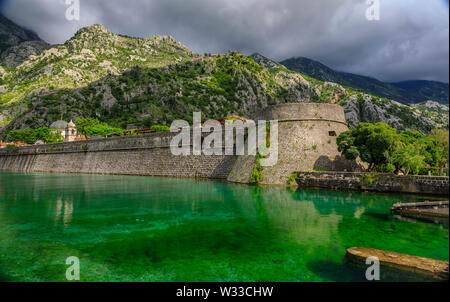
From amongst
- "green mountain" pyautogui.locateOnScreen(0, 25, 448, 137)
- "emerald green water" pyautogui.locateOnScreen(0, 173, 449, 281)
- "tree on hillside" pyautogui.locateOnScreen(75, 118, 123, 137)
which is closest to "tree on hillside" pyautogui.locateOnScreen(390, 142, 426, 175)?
"emerald green water" pyautogui.locateOnScreen(0, 173, 449, 281)

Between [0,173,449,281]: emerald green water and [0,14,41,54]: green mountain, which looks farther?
[0,14,41,54]: green mountain

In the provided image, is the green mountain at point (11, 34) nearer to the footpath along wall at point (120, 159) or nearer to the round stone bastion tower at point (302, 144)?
the footpath along wall at point (120, 159)

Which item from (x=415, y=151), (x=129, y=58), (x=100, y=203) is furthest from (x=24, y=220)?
(x=129, y=58)

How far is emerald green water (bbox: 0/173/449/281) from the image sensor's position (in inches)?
267

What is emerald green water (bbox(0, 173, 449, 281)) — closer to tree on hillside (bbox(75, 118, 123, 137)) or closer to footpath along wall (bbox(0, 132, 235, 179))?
footpath along wall (bbox(0, 132, 235, 179))

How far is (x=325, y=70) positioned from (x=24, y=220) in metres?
172

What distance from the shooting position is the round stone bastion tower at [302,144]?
942 inches

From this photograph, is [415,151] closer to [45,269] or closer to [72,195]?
[45,269]

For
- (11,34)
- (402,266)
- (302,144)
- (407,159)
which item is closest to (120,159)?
(302,144)

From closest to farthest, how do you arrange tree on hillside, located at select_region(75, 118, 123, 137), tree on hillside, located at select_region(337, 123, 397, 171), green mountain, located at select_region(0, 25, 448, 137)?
1. tree on hillside, located at select_region(337, 123, 397, 171)
2. tree on hillside, located at select_region(75, 118, 123, 137)
3. green mountain, located at select_region(0, 25, 448, 137)

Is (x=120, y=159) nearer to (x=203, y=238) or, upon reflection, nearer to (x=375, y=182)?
(x=375, y=182)

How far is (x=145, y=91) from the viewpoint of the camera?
101 metres

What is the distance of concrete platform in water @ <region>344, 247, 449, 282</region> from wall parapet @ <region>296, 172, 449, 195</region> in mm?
11441

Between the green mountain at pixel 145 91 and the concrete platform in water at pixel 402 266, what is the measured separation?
75.7m
